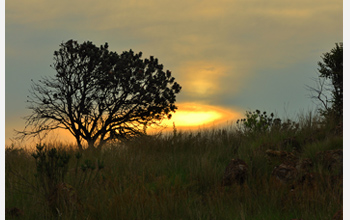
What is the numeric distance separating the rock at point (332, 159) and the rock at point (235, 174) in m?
2.13

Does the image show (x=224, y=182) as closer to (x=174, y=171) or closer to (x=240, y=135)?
(x=174, y=171)

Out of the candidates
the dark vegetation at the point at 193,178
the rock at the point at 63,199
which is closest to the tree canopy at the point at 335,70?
the dark vegetation at the point at 193,178

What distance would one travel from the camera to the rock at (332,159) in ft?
30.0

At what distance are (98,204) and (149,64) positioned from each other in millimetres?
17871

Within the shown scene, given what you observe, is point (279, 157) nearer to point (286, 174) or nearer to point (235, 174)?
point (286, 174)

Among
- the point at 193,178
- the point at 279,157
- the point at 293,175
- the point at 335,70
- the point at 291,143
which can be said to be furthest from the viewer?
the point at 335,70

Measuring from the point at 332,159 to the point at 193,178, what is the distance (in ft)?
10.6

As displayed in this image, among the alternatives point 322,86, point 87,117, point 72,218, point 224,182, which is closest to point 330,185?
point 224,182

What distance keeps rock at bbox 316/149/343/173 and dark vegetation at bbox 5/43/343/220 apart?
0.02 metres

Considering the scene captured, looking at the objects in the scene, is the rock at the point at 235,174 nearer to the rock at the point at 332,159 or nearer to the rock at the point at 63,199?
the rock at the point at 332,159

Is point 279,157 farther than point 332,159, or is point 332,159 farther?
point 279,157

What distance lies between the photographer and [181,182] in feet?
28.2

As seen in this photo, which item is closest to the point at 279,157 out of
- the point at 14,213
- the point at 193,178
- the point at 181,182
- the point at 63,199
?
the point at 193,178
